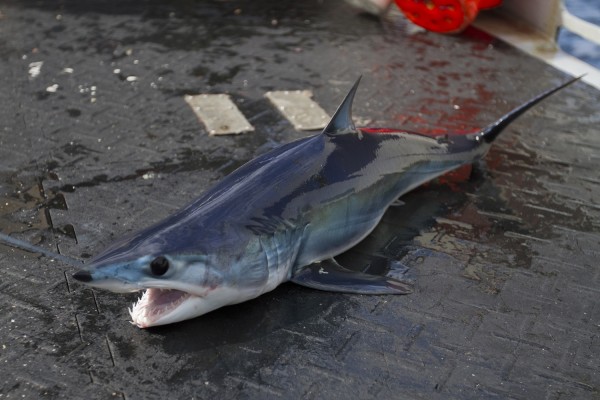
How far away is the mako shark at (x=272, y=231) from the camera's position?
365 cm

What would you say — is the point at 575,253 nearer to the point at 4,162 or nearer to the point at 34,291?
the point at 34,291

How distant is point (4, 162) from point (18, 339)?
2.12 meters

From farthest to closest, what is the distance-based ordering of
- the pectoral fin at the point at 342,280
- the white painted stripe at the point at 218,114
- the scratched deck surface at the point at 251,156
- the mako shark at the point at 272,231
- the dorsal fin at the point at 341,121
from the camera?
the white painted stripe at the point at 218,114 < the dorsal fin at the point at 341,121 < the pectoral fin at the point at 342,280 < the scratched deck surface at the point at 251,156 < the mako shark at the point at 272,231

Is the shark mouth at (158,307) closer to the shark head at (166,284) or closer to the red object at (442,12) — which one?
the shark head at (166,284)

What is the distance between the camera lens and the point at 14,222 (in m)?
4.92

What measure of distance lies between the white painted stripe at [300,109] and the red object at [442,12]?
79.7 inches

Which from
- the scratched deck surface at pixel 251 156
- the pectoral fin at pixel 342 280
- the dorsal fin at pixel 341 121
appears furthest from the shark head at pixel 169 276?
the dorsal fin at pixel 341 121

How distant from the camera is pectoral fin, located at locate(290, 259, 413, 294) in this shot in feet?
14.0

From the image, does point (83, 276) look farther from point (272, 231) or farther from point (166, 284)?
point (272, 231)

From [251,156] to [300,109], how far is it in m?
0.99

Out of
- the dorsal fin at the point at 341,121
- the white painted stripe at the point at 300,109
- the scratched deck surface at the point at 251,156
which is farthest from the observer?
the white painted stripe at the point at 300,109

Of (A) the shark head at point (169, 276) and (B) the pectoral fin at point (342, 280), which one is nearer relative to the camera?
(A) the shark head at point (169, 276)

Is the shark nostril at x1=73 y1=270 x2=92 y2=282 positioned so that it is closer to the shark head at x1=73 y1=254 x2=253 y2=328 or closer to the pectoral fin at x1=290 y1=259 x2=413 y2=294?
the shark head at x1=73 y1=254 x2=253 y2=328

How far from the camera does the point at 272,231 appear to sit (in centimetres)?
405
